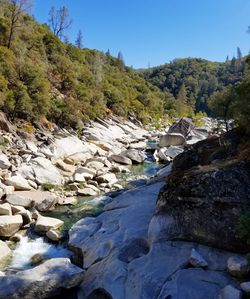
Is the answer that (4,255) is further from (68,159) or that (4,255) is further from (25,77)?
(25,77)

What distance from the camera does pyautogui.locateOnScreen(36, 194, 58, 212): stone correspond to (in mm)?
17125

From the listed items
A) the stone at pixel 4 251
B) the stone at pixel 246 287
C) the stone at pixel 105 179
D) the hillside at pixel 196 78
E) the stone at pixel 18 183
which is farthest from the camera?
the hillside at pixel 196 78

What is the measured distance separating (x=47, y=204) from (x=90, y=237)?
5.10 metres

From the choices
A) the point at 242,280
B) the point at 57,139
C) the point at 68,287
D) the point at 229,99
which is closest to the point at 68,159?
the point at 57,139

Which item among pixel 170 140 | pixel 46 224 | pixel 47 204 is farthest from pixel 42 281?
pixel 170 140

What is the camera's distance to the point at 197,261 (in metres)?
9.09

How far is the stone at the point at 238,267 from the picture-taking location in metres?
8.37

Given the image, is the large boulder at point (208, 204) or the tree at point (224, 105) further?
the tree at point (224, 105)

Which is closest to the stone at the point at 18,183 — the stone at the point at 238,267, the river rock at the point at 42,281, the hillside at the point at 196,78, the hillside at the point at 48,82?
the river rock at the point at 42,281

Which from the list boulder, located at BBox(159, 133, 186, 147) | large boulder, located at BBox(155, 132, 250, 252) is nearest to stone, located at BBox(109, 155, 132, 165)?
boulder, located at BBox(159, 133, 186, 147)

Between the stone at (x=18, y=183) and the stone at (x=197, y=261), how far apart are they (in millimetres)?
12528

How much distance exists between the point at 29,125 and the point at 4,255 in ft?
63.5

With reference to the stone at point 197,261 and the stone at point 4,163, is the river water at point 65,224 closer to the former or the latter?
the stone at point 4,163

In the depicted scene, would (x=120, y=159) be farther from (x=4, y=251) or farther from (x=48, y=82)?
(x=4, y=251)
